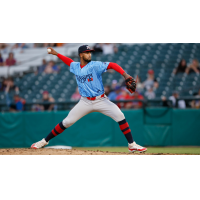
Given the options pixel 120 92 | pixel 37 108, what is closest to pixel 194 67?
pixel 120 92

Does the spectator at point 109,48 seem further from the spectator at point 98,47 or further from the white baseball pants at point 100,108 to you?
the white baseball pants at point 100,108

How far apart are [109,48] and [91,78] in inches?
355

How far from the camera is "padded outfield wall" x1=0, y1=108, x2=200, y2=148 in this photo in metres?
8.04

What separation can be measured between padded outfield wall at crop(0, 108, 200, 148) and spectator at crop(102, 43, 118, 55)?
5.40 metres

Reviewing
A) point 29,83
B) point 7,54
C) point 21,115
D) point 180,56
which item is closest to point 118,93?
point 21,115

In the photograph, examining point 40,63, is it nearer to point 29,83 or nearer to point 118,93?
point 29,83

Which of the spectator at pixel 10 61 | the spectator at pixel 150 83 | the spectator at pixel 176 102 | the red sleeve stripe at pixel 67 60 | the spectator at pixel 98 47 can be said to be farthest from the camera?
the spectator at pixel 10 61

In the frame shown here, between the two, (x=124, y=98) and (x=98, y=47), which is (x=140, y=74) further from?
(x=98, y=47)

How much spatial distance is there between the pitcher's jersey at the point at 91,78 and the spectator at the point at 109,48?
864cm

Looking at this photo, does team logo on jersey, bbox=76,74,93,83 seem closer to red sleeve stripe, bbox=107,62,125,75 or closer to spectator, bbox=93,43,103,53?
red sleeve stripe, bbox=107,62,125,75

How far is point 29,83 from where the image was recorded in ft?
42.7

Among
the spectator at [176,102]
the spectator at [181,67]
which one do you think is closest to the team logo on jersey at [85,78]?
the spectator at [176,102]

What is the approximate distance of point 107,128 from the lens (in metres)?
8.38

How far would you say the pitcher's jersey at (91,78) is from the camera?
4.41 metres
